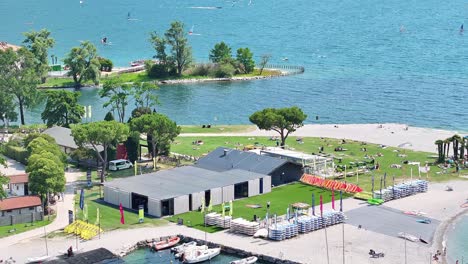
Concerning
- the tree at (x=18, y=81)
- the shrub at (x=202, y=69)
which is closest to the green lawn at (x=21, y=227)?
the tree at (x=18, y=81)

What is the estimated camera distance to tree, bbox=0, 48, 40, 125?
119688 mm

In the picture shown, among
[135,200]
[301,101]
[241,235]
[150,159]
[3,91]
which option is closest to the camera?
[241,235]

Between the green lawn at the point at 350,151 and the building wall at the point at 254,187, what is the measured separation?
10.6 m

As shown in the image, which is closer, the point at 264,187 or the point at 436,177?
the point at 264,187

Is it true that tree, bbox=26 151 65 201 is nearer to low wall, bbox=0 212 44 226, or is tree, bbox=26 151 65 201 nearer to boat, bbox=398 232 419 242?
low wall, bbox=0 212 44 226

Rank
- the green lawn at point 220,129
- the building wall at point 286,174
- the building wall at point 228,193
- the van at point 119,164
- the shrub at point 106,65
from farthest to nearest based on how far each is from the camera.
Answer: the shrub at point 106,65
the green lawn at point 220,129
the van at point 119,164
the building wall at point 286,174
the building wall at point 228,193

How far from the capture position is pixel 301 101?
144 meters

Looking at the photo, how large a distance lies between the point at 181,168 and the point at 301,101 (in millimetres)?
58897

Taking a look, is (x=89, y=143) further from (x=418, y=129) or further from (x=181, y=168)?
(x=418, y=129)

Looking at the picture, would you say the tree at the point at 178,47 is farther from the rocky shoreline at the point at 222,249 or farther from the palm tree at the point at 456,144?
the rocky shoreline at the point at 222,249

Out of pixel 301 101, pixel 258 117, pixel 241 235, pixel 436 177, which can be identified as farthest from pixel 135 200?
pixel 301 101

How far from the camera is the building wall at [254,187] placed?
8306 cm

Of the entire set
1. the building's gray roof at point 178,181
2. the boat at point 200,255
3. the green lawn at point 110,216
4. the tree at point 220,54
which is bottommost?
the boat at point 200,255

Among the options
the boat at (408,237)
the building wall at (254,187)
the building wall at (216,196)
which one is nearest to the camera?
the boat at (408,237)
